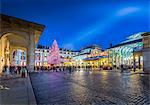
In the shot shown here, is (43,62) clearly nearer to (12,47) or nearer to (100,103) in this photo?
(12,47)

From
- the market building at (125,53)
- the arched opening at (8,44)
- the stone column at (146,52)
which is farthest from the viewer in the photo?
the market building at (125,53)

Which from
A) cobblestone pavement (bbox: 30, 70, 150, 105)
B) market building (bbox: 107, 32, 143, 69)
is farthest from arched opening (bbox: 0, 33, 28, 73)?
market building (bbox: 107, 32, 143, 69)

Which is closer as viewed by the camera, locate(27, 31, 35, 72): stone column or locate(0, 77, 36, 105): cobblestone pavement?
locate(0, 77, 36, 105): cobblestone pavement

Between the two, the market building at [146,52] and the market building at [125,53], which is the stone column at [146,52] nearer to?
the market building at [146,52]

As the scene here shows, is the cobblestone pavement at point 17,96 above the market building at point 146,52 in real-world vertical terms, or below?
below

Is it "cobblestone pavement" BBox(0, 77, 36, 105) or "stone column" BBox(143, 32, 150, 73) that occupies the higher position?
"stone column" BBox(143, 32, 150, 73)

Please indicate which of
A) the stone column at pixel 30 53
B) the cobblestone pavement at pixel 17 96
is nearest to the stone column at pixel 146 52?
the stone column at pixel 30 53

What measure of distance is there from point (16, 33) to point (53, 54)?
4344 cm

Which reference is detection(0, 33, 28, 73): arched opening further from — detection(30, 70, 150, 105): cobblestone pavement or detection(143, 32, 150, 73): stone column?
detection(143, 32, 150, 73): stone column

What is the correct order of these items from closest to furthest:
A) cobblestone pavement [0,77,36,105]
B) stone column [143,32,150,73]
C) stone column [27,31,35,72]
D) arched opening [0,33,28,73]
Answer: cobblestone pavement [0,77,36,105] < arched opening [0,33,28,73] < stone column [27,31,35,72] < stone column [143,32,150,73]

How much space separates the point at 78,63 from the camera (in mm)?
127375

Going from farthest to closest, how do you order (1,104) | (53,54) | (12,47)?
(53,54) → (12,47) → (1,104)

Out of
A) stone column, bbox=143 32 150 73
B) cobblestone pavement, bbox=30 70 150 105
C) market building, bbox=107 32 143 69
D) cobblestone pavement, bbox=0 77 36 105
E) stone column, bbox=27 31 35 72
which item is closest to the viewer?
cobblestone pavement, bbox=0 77 36 105

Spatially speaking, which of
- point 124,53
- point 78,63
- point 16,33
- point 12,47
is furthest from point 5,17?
point 78,63
